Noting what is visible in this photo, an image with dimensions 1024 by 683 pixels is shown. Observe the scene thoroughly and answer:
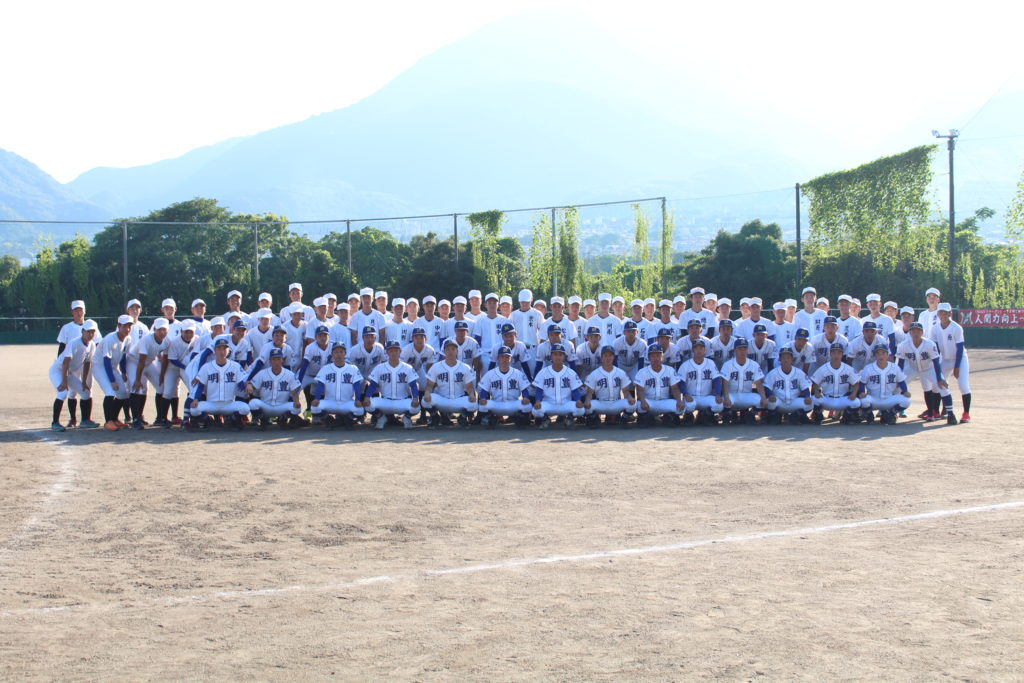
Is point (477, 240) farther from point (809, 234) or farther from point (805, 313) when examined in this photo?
point (805, 313)

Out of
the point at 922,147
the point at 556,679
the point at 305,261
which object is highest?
the point at 922,147

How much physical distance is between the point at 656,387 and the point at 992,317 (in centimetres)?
1986

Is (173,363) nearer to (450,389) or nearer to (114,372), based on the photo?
(114,372)

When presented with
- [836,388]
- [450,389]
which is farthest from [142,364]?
[836,388]

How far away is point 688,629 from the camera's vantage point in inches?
190

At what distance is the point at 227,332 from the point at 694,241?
26.7 m

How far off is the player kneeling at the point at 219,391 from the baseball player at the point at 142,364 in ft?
2.63

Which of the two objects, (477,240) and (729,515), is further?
(477,240)

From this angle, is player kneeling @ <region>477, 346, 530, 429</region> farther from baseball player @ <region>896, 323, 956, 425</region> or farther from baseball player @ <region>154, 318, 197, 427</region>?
baseball player @ <region>896, 323, 956, 425</region>

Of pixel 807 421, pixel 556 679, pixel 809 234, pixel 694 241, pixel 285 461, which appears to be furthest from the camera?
pixel 694 241

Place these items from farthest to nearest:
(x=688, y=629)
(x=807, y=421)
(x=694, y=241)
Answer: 1. (x=694, y=241)
2. (x=807, y=421)
3. (x=688, y=629)

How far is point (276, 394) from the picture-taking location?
41.3 feet

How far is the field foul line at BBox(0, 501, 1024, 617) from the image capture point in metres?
5.34

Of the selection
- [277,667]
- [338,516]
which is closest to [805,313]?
[338,516]
